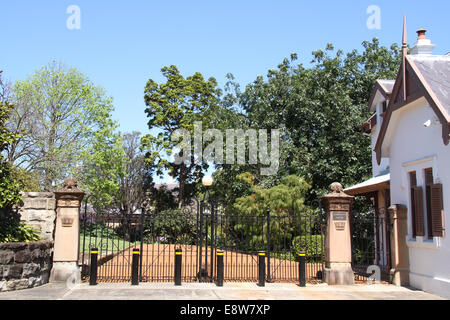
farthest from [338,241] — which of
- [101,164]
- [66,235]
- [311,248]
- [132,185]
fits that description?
[132,185]

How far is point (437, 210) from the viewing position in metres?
11.0

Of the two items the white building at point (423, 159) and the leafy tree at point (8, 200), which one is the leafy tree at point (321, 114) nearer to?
the white building at point (423, 159)

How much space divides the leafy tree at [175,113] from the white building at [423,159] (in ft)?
82.4

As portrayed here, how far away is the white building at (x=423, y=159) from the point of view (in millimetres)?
10781

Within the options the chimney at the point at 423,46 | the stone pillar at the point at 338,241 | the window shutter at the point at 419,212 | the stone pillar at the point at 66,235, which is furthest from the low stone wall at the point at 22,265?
the chimney at the point at 423,46

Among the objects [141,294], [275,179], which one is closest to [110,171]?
→ [275,179]

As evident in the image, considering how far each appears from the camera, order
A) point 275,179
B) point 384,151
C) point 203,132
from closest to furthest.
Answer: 1. point 384,151
2. point 275,179
3. point 203,132

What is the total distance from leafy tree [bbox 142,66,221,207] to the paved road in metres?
26.0

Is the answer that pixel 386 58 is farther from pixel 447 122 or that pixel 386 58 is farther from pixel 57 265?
pixel 57 265

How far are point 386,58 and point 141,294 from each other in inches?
940

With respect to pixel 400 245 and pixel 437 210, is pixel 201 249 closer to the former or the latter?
pixel 400 245
